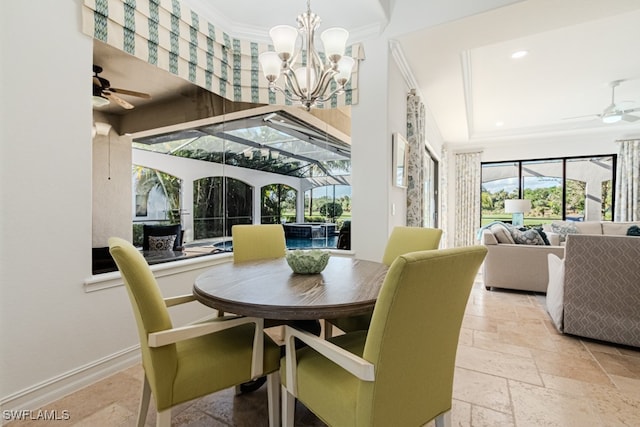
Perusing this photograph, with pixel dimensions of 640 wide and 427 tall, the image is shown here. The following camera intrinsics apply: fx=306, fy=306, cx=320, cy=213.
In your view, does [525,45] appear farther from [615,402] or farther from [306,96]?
[615,402]

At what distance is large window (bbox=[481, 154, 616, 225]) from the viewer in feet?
21.8

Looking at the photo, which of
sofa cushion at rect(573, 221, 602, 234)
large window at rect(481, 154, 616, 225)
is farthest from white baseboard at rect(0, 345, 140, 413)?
large window at rect(481, 154, 616, 225)

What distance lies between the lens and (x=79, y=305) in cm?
187

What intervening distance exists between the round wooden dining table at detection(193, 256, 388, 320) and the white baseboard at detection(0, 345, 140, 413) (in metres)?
1.02

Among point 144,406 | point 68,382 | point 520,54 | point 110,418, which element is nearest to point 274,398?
point 144,406

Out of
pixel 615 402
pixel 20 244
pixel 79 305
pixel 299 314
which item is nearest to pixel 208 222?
pixel 79 305

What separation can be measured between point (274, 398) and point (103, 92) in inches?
88.7

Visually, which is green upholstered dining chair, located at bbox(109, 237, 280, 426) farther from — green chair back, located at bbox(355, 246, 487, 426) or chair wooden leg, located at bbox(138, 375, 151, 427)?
green chair back, located at bbox(355, 246, 487, 426)

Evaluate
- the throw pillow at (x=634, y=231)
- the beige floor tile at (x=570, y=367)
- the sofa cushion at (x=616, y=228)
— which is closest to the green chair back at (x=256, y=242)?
the beige floor tile at (x=570, y=367)

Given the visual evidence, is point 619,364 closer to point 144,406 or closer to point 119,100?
point 144,406

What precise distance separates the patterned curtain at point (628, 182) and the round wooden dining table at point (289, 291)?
→ 7167mm

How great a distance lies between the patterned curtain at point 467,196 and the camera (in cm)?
743

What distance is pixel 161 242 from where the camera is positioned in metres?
2.61

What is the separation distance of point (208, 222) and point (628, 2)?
390cm
